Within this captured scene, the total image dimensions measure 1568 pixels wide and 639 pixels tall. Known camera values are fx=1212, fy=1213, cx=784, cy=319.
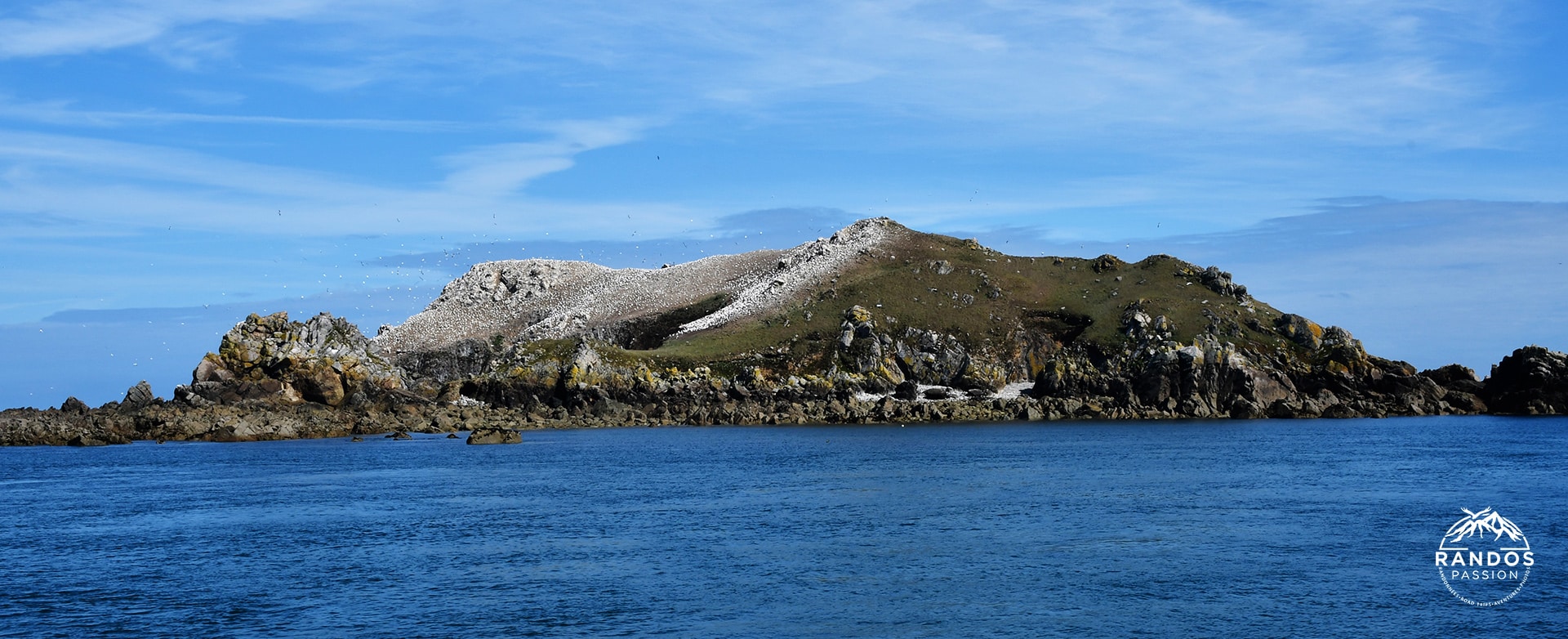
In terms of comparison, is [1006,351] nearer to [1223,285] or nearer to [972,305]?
[972,305]

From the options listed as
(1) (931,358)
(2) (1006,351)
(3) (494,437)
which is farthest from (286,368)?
(2) (1006,351)

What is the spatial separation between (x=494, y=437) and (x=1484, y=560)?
75.9 m

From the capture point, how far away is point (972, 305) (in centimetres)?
17075

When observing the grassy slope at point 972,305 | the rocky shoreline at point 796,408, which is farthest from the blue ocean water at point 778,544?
the grassy slope at point 972,305

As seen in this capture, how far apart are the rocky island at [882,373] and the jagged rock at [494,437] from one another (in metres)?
17.9

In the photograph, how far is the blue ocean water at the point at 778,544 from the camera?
33000mm

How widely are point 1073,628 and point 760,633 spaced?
317 inches

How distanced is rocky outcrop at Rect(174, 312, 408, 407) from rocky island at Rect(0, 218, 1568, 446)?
0.67ft

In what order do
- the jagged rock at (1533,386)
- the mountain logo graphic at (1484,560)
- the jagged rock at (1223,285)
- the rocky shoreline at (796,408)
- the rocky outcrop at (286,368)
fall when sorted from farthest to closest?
the jagged rock at (1223,285) → the jagged rock at (1533,386) → the rocky outcrop at (286,368) → the rocky shoreline at (796,408) → the mountain logo graphic at (1484,560)

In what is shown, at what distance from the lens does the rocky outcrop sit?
126688 millimetres

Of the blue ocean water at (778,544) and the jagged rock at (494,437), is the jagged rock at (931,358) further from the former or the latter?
the blue ocean water at (778,544)

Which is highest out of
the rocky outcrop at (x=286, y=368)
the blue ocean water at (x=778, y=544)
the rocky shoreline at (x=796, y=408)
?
the rocky outcrop at (x=286, y=368)

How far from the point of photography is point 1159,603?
34062 mm

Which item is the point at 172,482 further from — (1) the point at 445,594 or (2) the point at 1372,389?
(2) the point at 1372,389
